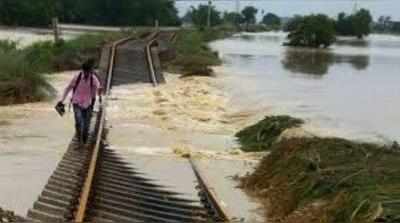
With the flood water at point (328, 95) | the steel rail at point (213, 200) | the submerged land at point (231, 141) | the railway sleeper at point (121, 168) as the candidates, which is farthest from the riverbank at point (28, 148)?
the flood water at point (328, 95)

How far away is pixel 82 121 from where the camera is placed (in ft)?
48.9

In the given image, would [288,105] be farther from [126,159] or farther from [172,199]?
[172,199]

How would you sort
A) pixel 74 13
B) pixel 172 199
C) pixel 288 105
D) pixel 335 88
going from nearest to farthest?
pixel 172 199
pixel 288 105
pixel 335 88
pixel 74 13

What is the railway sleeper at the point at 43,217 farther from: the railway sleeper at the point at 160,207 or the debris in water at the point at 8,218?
the railway sleeper at the point at 160,207

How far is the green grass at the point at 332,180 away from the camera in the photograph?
9102 mm

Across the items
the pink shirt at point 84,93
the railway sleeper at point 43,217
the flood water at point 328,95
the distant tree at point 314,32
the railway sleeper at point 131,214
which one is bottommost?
the distant tree at point 314,32

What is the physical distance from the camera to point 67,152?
14305 millimetres

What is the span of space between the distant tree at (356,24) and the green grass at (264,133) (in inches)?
5145

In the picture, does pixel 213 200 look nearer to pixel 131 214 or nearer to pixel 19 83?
pixel 131 214

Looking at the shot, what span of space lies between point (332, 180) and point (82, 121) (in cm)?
551

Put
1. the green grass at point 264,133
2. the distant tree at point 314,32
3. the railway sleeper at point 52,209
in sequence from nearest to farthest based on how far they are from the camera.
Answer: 1. the railway sleeper at point 52,209
2. the green grass at point 264,133
3. the distant tree at point 314,32

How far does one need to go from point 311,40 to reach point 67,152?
237ft

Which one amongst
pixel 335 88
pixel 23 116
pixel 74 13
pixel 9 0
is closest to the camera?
pixel 23 116

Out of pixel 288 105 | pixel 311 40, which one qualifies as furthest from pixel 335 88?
pixel 311 40
